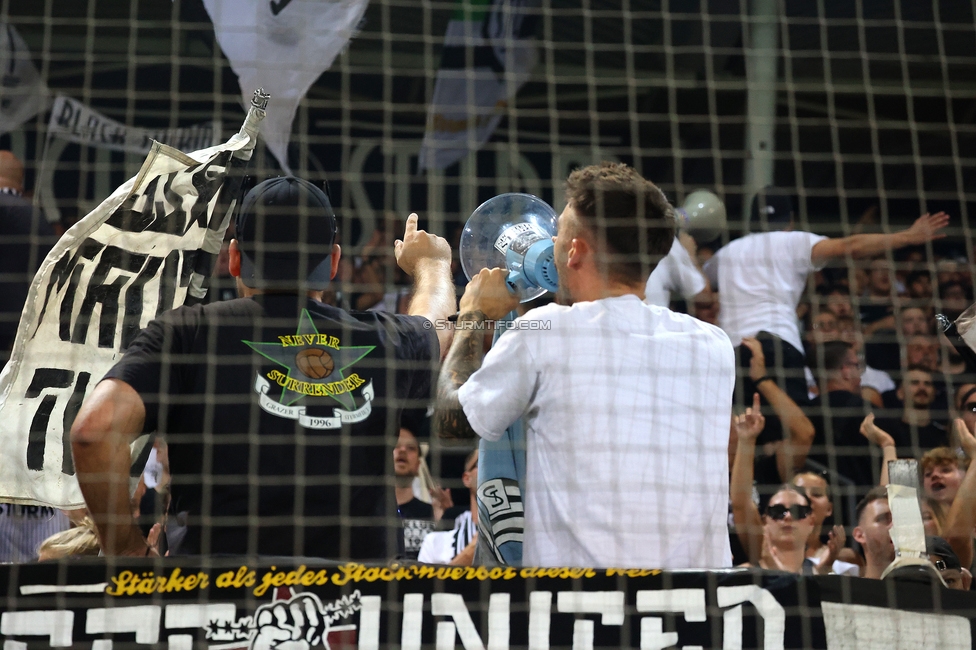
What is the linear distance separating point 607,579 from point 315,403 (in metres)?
0.78

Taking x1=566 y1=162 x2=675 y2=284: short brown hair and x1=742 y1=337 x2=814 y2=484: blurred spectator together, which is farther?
x1=742 y1=337 x2=814 y2=484: blurred spectator

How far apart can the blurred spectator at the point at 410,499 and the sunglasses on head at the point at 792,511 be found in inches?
56.5

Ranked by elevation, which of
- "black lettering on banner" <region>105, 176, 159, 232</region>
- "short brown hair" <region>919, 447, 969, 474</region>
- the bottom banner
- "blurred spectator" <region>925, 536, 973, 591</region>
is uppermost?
"black lettering on banner" <region>105, 176, 159, 232</region>

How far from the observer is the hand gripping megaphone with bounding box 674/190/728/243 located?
5.54 metres

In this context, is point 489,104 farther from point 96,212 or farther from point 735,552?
point 96,212

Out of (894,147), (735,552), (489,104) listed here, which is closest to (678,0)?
(489,104)

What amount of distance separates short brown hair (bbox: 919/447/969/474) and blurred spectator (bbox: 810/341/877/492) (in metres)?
0.30

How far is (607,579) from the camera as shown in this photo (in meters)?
2.41

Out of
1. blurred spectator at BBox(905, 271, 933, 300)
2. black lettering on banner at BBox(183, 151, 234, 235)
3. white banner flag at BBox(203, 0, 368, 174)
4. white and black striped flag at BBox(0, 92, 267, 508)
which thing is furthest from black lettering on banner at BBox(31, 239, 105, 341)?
blurred spectator at BBox(905, 271, 933, 300)

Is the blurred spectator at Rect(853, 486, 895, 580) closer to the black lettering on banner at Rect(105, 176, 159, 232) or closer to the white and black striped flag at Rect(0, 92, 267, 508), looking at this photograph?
the white and black striped flag at Rect(0, 92, 267, 508)

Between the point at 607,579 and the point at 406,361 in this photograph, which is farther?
the point at 406,361

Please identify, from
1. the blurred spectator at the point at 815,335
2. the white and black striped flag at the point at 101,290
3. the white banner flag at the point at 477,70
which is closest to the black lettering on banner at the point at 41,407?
the white and black striped flag at the point at 101,290

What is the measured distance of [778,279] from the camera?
492cm

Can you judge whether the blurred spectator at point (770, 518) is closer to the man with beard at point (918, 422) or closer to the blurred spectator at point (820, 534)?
the blurred spectator at point (820, 534)
